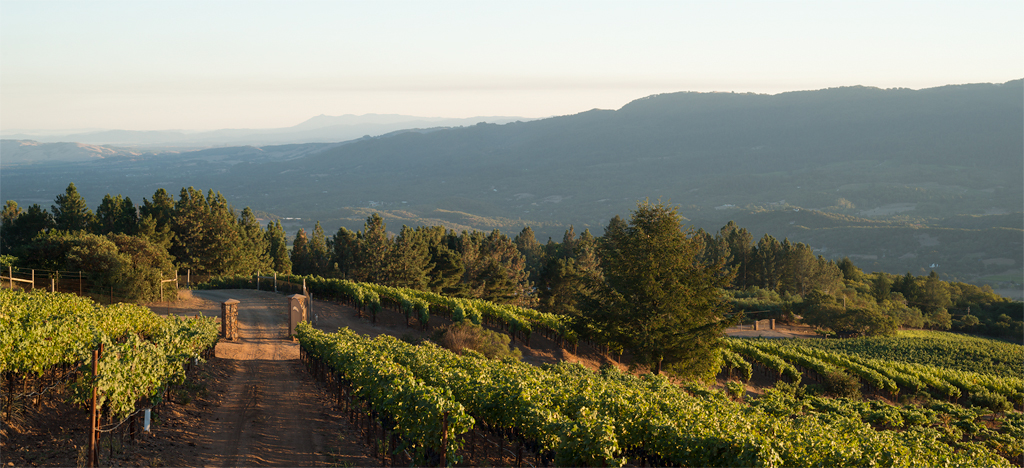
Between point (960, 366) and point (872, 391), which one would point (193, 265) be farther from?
point (960, 366)

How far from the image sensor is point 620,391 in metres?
15.3

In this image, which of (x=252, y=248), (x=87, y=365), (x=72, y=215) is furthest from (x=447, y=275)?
(x=87, y=365)

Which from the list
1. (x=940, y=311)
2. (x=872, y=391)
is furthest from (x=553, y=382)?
(x=940, y=311)

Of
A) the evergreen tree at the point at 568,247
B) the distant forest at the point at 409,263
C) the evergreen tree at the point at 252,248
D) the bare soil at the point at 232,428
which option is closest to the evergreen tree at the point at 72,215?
the distant forest at the point at 409,263

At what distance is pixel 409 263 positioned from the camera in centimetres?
5591

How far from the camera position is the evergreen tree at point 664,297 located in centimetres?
2516

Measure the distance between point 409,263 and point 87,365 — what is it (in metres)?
43.9

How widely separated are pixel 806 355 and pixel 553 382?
26432mm

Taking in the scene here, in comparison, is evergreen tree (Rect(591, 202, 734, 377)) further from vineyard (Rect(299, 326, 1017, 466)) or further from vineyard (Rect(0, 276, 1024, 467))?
vineyard (Rect(299, 326, 1017, 466))

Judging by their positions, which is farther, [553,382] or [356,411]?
[356,411]

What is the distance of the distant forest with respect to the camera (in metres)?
40.0

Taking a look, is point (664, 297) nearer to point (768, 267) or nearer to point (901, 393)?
point (901, 393)

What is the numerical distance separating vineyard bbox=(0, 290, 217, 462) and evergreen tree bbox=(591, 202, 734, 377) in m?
16.3

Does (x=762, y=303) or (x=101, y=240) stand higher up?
(x=101, y=240)
